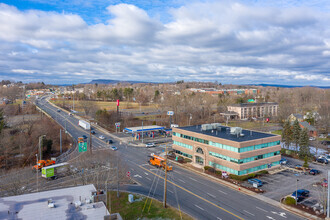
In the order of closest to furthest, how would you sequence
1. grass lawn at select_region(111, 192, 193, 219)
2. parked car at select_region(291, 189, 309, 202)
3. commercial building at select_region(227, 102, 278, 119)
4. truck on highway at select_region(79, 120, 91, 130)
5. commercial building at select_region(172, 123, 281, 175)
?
1. grass lawn at select_region(111, 192, 193, 219)
2. parked car at select_region(291, 189, 309, 202)
3. commercial building at select_region(172, 123, 281, 175)
4. truck on highway at select_region(79, 120, 91, 130)
5. commercial building at select_region(227, 102, 278, 119)

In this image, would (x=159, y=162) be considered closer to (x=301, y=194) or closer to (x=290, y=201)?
(x=290, y=201)

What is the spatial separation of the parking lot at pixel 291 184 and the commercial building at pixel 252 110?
2902 inches

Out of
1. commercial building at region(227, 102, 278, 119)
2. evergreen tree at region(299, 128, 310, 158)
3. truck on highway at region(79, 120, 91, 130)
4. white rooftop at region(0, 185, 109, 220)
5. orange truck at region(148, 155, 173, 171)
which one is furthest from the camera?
commercial building at region(227, 102, 278, 119)

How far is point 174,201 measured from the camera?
1270 inches

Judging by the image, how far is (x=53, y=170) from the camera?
39.7 m

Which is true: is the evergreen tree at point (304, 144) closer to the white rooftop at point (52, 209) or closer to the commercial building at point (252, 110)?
the white rooftop at point (52, 209)

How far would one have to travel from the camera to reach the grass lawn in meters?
27.9

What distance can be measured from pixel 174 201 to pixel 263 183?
17.1 meters

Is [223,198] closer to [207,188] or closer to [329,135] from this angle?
[207,188]

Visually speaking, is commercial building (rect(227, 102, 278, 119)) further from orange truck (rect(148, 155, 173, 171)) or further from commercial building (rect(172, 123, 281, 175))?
orange truck (rect(148, 155, 173, 171))

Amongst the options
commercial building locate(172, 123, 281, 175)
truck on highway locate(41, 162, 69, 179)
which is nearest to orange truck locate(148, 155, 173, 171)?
commercial building locate(172, 123, 281, 175)

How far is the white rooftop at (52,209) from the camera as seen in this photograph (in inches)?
786

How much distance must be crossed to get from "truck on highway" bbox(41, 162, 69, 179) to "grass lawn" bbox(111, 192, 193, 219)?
45.1 ft

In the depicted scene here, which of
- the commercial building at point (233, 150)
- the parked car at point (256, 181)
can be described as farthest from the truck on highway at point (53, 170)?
the parked car at point (256, 181)
